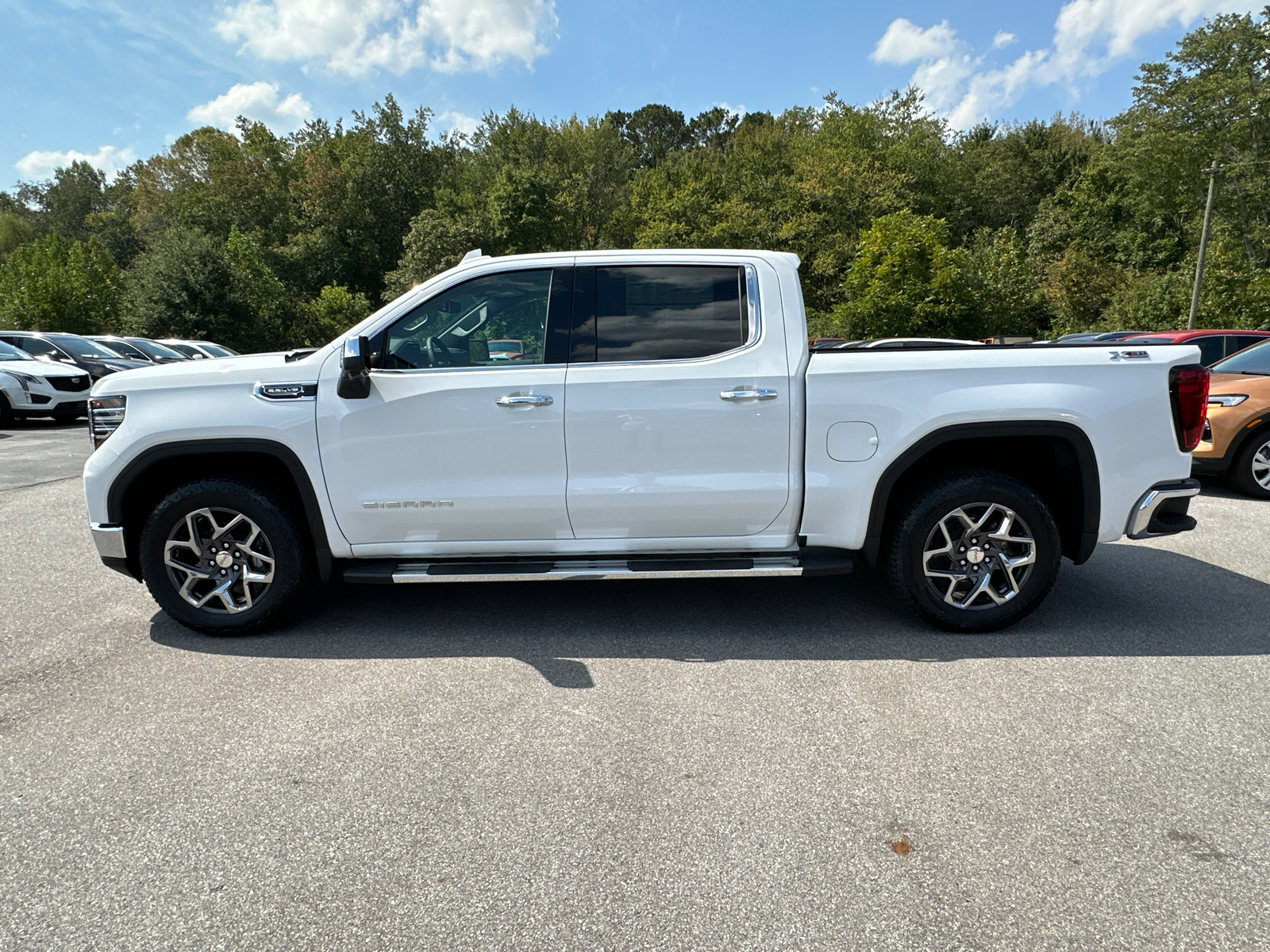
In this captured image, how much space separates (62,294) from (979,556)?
42.4 m

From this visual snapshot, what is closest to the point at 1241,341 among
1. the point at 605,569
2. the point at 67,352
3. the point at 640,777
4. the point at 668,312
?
the point at 668,312

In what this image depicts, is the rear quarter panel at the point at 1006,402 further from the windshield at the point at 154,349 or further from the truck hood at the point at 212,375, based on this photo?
the windshield at the point at 154,349

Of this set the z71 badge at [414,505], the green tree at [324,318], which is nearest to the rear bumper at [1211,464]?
the z71 badge at [414,505]

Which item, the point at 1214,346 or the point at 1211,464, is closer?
the point at 1211,464

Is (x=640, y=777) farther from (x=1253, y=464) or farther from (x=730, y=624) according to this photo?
(x=1253, y=464)

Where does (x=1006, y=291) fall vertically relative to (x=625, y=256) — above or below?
above

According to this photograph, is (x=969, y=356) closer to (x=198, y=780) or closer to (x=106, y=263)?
(x=198, y=780)

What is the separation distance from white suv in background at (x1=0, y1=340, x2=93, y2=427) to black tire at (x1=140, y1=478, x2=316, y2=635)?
13.4m

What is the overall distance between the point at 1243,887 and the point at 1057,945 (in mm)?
682

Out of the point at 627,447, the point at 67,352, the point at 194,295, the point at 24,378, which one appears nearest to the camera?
the point at 627,447

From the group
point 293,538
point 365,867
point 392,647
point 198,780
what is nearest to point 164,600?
point 293,538

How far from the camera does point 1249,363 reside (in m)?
8.51

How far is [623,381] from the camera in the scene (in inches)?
165

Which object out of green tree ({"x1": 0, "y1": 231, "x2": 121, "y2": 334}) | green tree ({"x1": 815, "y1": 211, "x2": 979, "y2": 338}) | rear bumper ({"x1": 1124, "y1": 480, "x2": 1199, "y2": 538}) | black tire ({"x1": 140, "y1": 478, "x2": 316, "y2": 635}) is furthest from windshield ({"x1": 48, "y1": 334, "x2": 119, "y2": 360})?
green tree ({"x1": 815, "y1": 211, "x2": 979, "y2": 338})
